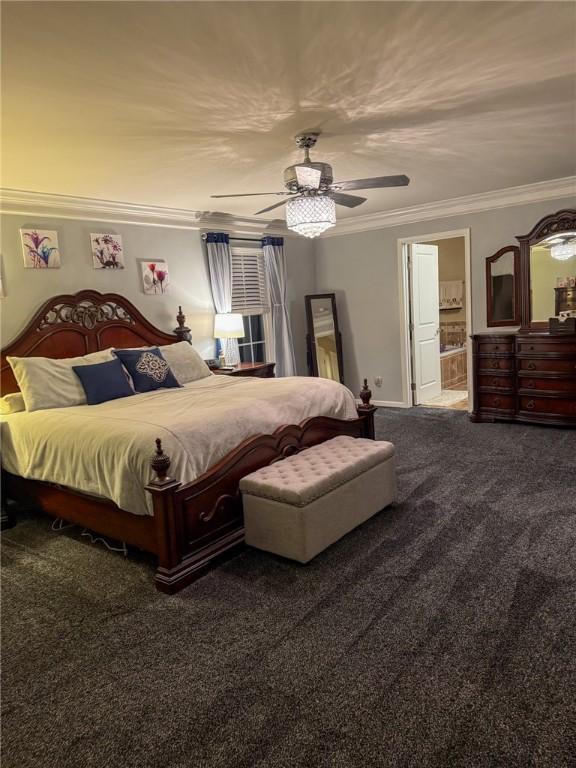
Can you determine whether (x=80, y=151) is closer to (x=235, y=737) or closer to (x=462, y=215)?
(x=235, y=737)

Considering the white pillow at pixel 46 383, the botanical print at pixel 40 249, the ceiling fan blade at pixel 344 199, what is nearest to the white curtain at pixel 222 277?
the botanical print at pixel 40 249

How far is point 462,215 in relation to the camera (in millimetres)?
5785

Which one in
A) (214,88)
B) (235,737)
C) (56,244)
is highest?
(214,88)

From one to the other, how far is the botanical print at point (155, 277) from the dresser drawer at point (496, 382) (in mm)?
3474

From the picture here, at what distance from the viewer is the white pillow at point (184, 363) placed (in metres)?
4.72

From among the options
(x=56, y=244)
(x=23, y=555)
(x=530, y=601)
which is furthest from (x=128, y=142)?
(x=530, y=601)

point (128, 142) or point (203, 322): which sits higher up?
point (128, 142)

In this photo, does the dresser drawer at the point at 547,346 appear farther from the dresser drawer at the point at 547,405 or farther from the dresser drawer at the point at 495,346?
the dresser drawer at the point at 547,405

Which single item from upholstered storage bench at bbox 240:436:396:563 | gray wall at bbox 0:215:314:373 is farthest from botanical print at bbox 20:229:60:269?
upholstered storage bench at bbox 240:436:396:563

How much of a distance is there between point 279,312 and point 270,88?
4057mm

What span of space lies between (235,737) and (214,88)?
2.68 metres

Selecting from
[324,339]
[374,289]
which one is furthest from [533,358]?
[324,339]

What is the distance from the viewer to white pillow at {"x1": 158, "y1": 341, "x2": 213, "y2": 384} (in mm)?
4719

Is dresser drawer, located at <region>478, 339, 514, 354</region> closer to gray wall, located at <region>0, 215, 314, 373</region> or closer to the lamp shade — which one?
the lamp shade
